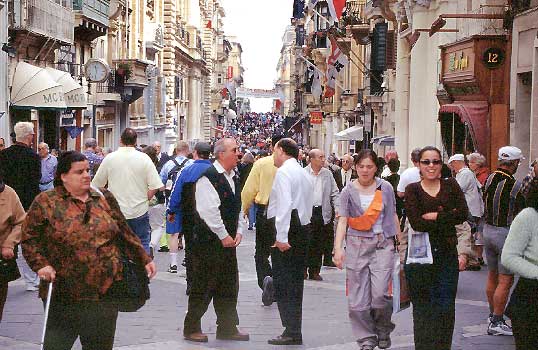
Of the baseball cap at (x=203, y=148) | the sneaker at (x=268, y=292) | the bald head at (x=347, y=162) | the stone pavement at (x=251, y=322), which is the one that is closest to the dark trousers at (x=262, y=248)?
the stone pavement at (x=251, y=322)

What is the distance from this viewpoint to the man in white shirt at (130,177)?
12.2 meters

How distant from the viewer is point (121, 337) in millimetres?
9719

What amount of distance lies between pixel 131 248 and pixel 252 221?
17479 mm

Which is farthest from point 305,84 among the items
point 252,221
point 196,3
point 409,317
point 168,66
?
point 409,317

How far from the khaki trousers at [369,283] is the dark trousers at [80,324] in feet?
8.89

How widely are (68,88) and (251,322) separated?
69.9ft

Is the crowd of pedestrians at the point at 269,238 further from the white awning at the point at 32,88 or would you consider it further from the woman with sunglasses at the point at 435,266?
the white awning at the point at 32,88

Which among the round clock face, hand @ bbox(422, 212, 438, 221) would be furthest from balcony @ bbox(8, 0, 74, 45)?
hand @ bbox(422, 212, 438, 221)

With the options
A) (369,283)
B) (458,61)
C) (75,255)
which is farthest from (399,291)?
(458,61)

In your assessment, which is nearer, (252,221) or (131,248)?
(131,248)

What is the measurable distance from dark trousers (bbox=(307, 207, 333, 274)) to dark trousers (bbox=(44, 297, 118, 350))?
745 cm

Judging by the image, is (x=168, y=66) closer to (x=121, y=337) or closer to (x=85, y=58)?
(x=85, y=58)

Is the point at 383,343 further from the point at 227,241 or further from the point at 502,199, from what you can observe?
the point at 502,199

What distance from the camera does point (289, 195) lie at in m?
9.72
